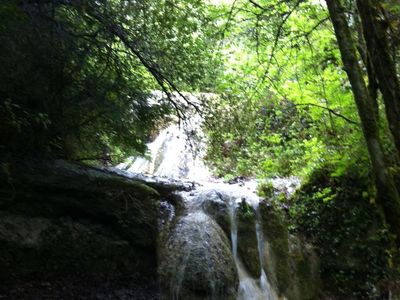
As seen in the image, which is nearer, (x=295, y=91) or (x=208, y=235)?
(x=208, y=235)

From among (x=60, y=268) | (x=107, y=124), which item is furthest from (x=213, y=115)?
(x=60, y=268)

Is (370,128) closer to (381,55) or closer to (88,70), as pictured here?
(381,55)

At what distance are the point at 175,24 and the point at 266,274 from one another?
13.5ft

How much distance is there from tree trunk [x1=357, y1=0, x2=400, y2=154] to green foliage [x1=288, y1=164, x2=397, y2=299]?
2286 mm

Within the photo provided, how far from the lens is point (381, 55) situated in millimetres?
4613

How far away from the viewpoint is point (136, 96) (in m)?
5.66

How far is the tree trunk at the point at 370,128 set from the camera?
4520 mm

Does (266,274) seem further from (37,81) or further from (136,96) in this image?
(37,81)

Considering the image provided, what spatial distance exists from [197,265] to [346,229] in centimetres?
343

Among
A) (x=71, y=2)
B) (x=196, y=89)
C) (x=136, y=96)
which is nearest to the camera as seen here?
(x=71, y=2)

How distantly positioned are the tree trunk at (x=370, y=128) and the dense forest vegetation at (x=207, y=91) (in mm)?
12

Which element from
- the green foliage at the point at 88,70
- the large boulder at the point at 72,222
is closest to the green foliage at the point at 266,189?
the large boulder at the point at 72,222

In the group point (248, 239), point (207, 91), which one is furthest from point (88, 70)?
point (248, 239)

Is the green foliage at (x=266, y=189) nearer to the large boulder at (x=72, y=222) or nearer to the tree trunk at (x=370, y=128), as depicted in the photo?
the large boulder at (x=72, y=222)
